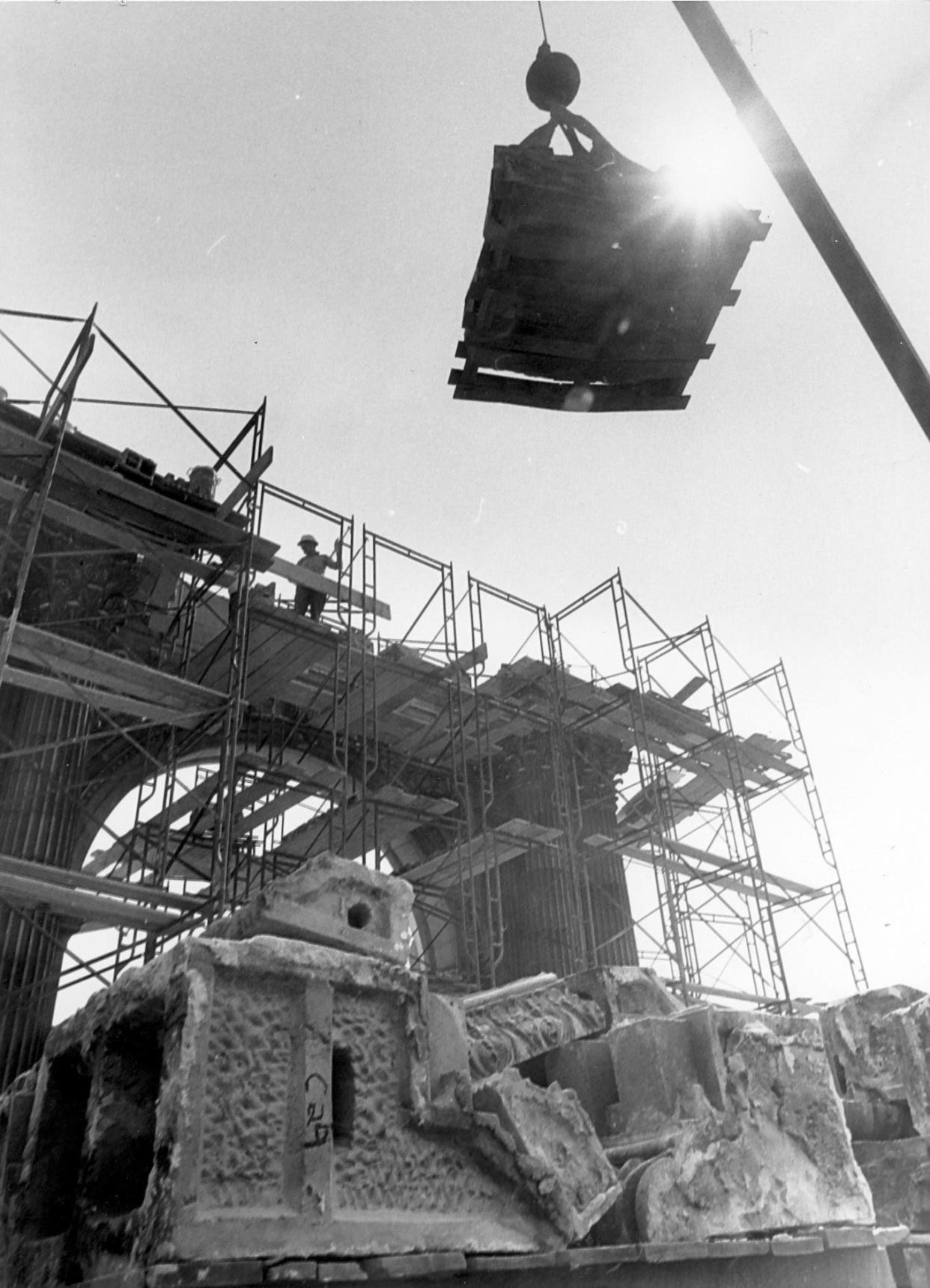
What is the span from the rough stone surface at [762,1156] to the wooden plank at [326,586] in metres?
9.96

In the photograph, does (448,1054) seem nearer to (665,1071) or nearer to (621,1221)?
(621,1221)

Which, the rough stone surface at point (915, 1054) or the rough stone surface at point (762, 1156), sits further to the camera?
the rough stone surface at point (915, 1054)

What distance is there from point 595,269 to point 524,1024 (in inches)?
139

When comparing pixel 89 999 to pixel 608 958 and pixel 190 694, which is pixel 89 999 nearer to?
pixel 190 694

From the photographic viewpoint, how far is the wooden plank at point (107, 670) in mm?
9914

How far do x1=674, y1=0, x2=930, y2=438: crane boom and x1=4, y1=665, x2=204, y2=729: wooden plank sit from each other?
335 inches

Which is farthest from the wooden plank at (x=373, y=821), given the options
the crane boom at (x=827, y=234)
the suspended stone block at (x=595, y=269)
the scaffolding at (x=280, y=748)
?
the crane boom at (x=827, y=234)

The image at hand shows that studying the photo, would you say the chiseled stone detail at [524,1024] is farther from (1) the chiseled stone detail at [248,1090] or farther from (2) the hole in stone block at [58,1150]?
(2) the hole in stone block at [58,1150]

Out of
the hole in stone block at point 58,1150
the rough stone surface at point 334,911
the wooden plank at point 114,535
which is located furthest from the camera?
the wooden plank at point 114,535

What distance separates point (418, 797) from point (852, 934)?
24.6 feet

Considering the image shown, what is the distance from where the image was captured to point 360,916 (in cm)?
609

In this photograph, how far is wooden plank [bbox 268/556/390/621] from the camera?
14859 millimetres

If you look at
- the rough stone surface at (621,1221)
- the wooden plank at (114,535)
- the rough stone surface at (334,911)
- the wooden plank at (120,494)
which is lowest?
the rough stone surface at (621,1221)

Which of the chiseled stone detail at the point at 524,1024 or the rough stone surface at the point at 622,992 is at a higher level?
the rough stone surface at the point at 622,992
